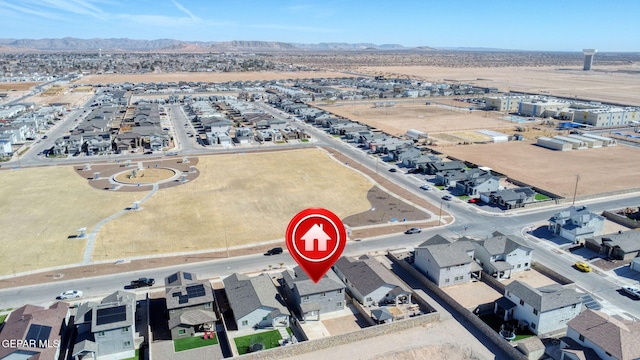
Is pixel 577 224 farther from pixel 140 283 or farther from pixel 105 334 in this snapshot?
pixel 105 334

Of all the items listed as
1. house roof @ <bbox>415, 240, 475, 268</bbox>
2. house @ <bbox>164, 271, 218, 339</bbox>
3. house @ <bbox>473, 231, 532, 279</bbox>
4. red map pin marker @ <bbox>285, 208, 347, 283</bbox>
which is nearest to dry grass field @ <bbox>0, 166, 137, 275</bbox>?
house @ <bbox>164, 271, 218, 339</bbox>

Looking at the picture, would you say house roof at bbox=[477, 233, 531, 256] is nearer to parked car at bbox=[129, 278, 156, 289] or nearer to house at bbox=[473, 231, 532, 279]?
house at bbox=[473, 231, 532, 279]

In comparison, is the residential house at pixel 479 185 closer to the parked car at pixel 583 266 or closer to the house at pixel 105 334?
the parked car at pixel 583 266

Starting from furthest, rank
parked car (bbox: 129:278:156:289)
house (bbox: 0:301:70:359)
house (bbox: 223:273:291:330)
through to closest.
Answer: parked car (bbox: 129:278:156:289)
house (bbox: 223:273:291:330)
house (bbox: 0:301:70:359)

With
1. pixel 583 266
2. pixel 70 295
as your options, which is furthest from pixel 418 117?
pixel 70 295

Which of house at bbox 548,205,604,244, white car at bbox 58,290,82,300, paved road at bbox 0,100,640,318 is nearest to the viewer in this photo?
white car at bbox 58,290,82,300

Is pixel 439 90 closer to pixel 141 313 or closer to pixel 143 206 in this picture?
pixel 143 206
